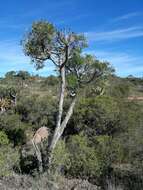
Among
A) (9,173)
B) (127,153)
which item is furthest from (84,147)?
(9,173)

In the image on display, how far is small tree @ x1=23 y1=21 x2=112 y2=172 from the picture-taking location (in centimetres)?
1456

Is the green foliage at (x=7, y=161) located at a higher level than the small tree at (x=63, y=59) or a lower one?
lower

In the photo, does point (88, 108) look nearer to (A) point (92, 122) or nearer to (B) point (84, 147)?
(A) point (92, 122)

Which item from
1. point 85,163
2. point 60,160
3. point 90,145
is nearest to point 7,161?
point 60,160

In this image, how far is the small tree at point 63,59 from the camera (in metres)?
14.6

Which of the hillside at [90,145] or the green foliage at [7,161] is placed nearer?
the green foliage at [7,161]

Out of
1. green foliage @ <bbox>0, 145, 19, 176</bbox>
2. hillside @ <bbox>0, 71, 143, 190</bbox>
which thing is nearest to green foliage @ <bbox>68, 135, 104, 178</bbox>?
hillside @ <bbox>0, 71, 143, 190</bbox>

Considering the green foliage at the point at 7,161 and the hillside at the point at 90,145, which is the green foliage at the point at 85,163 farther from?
the green foliage at the point at 7,161

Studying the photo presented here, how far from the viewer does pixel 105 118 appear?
21047mm

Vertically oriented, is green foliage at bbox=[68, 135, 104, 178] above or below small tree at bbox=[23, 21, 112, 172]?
below

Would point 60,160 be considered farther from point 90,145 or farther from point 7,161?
point 90,145

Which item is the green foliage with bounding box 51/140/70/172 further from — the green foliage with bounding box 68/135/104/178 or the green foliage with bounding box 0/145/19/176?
the green foliage with bounding box 0/145/19/176

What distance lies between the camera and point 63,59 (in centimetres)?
1486

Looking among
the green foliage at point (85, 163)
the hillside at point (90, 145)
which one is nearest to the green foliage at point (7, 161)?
the hillside at point (90, 145)
